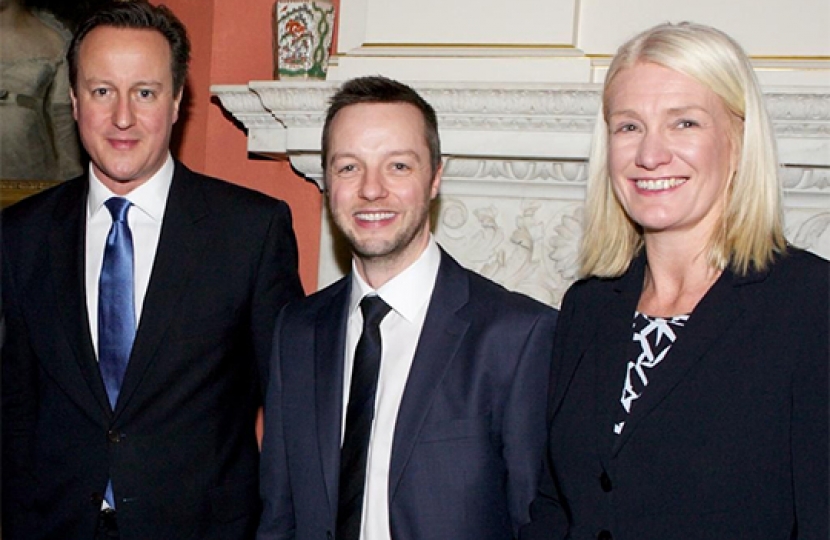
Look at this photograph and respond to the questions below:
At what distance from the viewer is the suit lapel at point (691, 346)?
177 centimetres

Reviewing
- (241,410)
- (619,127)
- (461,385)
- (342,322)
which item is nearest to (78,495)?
(241,410)

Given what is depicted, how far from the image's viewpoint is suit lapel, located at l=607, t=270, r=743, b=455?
5.80ft

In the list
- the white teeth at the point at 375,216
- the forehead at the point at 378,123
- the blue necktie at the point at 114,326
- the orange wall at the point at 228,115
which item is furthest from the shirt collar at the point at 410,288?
the orange wall at the point at 228,115

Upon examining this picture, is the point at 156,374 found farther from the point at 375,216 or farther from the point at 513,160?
the point at 513,160

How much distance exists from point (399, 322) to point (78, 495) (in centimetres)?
74

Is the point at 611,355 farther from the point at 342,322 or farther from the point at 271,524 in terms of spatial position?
the point at 271,524

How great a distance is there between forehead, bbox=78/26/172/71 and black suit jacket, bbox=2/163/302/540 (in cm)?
25

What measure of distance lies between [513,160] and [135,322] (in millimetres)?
1100

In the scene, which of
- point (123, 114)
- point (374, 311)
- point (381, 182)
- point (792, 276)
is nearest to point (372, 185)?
point (381, 182)

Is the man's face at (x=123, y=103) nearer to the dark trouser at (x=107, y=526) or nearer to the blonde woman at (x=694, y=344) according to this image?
the dark trouser at (x=107, y=526)

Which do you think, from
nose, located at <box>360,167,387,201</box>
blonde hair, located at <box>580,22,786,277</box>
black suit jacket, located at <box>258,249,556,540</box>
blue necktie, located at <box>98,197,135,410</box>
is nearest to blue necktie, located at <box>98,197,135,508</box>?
blue necktie, located at <box>98,197,135,410</box>

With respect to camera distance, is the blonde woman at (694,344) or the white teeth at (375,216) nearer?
the blonde woman at (694,344)

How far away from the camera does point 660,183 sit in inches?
73.0

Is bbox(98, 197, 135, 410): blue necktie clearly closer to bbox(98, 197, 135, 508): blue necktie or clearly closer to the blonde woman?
bbox(98, 197, 135, 508): blue necktie
